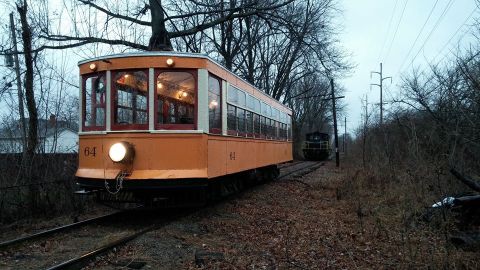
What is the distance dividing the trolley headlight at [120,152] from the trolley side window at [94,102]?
76 centimetres

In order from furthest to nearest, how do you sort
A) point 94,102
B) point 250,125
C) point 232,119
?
point 250,125, point 232,119, point 94,102

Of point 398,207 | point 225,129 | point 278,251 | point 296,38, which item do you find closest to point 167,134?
point 225,129

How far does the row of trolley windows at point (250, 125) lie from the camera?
1041 cm

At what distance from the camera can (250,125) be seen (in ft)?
40.3

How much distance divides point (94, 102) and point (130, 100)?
33.2 inches

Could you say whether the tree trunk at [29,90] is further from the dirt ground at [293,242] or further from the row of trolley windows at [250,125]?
the row of trolley windows at [250,125]

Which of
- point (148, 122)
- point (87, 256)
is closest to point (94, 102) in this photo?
point (148, 122)

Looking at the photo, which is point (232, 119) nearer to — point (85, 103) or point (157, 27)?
point (85, 103)

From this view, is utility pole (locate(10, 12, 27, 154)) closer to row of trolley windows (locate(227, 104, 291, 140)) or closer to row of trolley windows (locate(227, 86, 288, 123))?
row of trolley windows (locate(227, 104, 291, 140))

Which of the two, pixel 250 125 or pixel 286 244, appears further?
pixel 250 125

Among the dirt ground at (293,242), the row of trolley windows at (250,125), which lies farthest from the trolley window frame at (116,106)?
the row of trolley windows at (250,125)

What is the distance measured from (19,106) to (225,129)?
557cm

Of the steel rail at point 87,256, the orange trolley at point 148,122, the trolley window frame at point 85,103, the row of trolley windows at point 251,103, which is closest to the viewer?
the steel rail at point 87,256

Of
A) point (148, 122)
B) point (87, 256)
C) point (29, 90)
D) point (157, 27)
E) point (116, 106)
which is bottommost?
point (87, 256)
